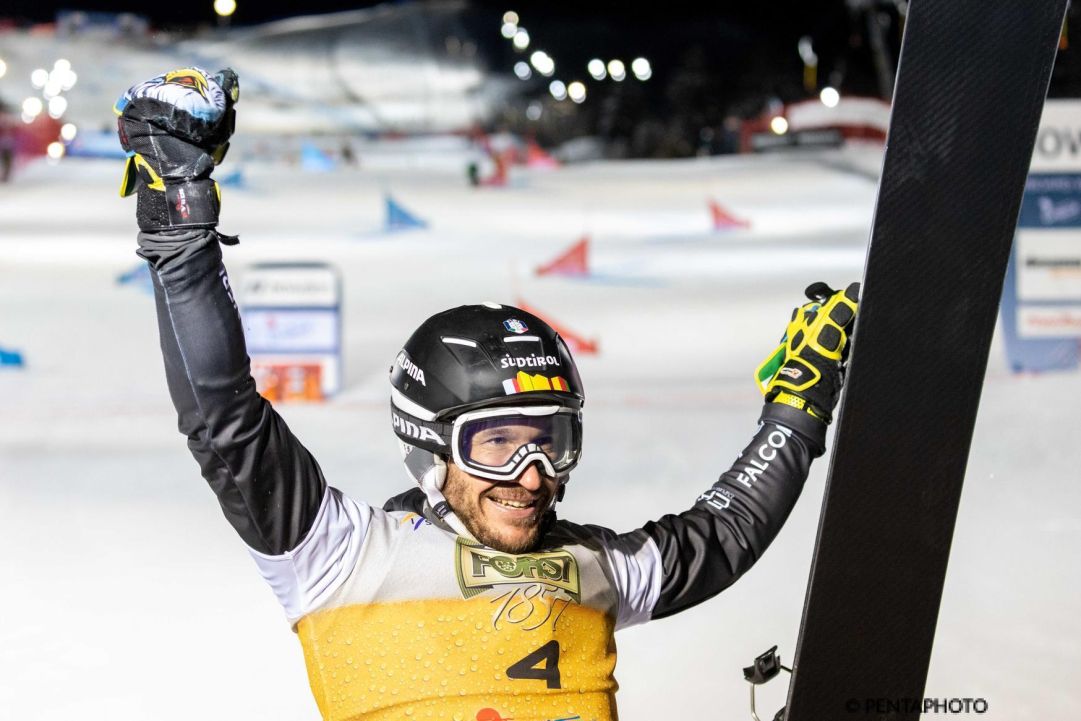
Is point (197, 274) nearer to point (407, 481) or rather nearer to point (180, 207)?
point (180, 207)

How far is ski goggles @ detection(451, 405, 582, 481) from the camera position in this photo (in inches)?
74.6

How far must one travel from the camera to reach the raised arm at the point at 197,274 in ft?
5.47

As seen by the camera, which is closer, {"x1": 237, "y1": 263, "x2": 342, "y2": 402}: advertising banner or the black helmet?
the black helmet

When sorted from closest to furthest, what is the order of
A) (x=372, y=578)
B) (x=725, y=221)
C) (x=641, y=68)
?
(x=372, y=578), (x=725, y=221), (x=641, y=68)

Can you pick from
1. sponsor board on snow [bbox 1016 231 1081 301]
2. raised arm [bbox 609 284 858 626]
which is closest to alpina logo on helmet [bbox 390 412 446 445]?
raised arm [bbox 609 284 858 626]

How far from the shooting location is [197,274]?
5.48 feet

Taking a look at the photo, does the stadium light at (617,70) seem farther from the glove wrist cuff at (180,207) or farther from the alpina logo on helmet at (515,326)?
the glove wrist cuff at (180,207)

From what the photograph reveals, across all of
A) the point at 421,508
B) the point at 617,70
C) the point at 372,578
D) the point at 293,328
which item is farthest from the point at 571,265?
the point at 617,70

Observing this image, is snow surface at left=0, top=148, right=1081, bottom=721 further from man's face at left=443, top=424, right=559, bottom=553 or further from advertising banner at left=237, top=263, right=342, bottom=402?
man's face at left=443, top=424, right=559, bottom=553

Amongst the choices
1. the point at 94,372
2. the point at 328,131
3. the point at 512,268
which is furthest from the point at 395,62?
the point at 94,372

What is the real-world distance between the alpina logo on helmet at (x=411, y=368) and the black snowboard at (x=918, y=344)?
68cm

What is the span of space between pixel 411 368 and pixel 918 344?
814mm

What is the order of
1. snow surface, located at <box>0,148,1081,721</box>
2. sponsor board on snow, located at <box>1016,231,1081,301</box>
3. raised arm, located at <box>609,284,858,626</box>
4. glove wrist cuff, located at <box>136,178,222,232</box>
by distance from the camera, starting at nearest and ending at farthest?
glove wrist cuff, located at <box>136,178,222,232</box> < raised arm, located at <box>609,284,858,626</box> < snow surface, located at <box>0,148,1081,721</box> < sponsor board on snow, located at <box>1016,231,1081,301</box>

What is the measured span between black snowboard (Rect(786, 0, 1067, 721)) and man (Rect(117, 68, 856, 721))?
375 millimetres
